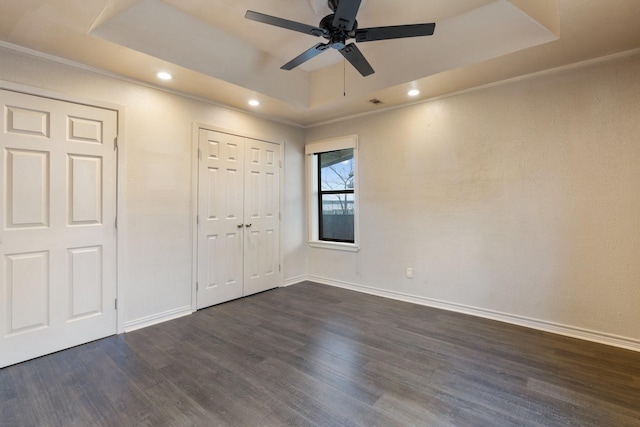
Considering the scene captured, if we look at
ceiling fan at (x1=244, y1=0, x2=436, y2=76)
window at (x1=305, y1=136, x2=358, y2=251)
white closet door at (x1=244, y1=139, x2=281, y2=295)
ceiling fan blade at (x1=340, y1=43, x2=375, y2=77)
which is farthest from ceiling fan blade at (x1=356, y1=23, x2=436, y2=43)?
white closet door at (x1=244, y1=139, x2=281, y2=295)

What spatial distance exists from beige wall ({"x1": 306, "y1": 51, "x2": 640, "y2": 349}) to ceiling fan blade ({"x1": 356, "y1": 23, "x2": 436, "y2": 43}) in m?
1.61

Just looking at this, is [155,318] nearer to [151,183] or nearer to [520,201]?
[151,183]

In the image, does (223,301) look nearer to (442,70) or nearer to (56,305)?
(56,305)

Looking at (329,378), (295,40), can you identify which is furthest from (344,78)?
(329,378)

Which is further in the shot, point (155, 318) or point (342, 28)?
point (155, 318)

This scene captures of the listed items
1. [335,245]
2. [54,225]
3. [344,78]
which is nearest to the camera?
[54,225]

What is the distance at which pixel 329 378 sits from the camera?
85.0 inches

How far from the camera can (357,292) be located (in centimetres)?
428

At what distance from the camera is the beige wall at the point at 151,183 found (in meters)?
2.79

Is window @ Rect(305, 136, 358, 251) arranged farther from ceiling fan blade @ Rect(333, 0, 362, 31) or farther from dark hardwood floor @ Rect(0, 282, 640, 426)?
ceiling fan blade @ Rect(333, 0, 362, 31)

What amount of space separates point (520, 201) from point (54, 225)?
4.32 metres

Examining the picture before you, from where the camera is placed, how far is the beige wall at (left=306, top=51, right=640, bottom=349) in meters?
2.62

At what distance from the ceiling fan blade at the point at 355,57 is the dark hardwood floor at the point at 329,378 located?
2414 mm

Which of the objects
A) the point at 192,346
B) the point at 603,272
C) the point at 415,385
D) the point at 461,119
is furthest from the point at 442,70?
the point at 192,346
